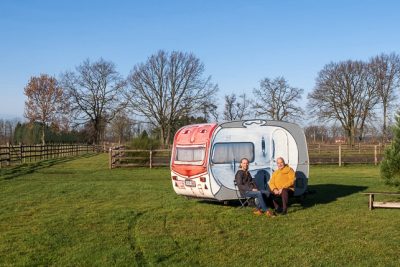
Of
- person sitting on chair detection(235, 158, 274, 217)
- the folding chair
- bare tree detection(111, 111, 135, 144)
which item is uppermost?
bare tree detection(111, 111, 135, 144)

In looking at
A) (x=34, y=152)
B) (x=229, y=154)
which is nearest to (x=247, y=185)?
(x=229, y=154)

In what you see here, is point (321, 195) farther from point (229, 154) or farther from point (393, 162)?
point (229, 154)

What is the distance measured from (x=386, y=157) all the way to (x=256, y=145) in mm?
3417

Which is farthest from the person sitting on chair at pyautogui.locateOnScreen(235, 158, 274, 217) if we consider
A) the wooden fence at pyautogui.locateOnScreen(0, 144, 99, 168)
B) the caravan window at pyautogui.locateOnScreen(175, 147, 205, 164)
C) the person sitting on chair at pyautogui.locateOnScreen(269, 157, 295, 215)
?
the wooden fence at pyautogui.locateOnScreen(0, 144, 99, 168)

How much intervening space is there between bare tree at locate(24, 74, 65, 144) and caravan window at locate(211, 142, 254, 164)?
172 feet

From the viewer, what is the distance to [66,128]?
6544cm

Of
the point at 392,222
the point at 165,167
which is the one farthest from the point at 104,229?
the point at 165,167

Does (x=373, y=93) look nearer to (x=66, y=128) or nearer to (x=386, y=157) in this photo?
(x=66, y=128)

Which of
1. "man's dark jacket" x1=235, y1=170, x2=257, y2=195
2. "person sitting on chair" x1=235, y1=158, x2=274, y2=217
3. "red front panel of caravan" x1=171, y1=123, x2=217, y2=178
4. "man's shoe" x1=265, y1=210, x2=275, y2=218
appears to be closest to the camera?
"man's shoe" x1=265, y1=210, x2=275, y2=218

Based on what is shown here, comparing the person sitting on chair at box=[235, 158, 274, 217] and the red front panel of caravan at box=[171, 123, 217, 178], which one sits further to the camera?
the red front panel of caravan at box=[171, 123, 217, 178]

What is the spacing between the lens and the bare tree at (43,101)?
62.2 meters

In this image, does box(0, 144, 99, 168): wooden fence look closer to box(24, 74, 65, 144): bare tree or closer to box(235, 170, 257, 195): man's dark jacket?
box(24, 74, 65, 144): bare tree

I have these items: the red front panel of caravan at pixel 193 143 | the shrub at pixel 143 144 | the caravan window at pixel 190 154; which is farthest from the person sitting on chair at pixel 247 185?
the shrub at pixel 143 144

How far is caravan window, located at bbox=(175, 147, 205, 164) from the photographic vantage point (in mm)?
12977
